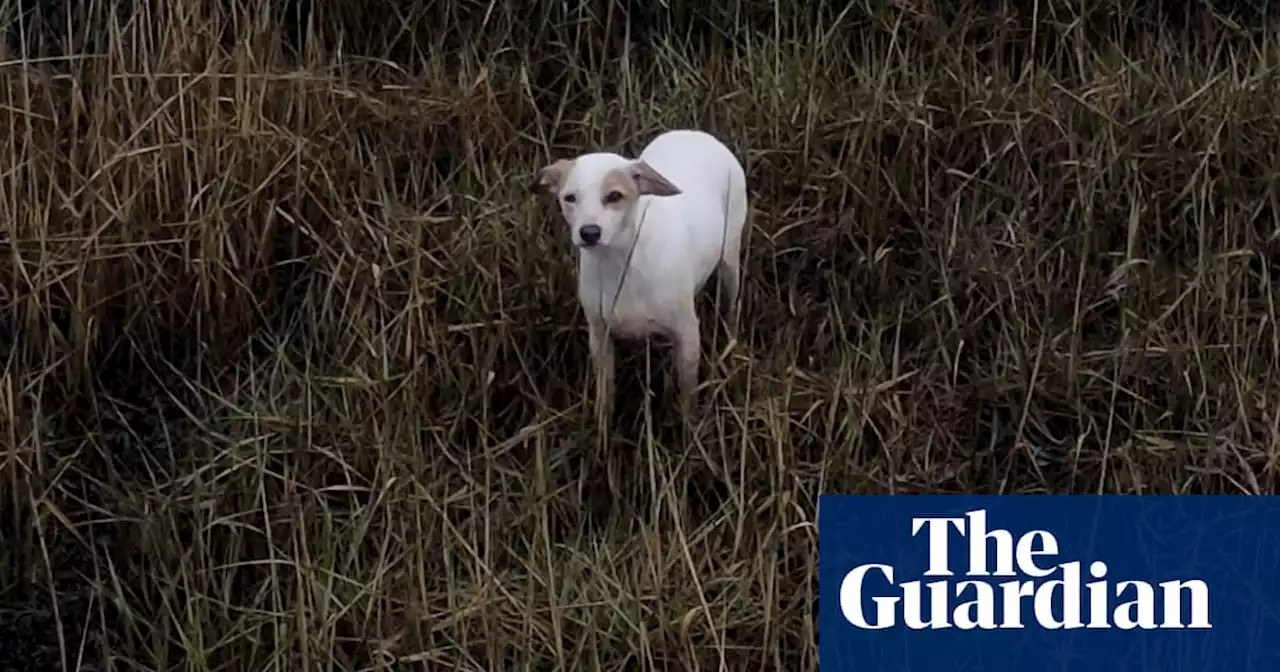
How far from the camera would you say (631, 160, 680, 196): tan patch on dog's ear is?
152cm

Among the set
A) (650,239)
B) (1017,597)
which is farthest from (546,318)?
(1017,597)

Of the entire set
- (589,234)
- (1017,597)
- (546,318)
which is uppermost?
(589,234)

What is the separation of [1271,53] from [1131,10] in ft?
0.47

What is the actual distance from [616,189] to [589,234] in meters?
0.05

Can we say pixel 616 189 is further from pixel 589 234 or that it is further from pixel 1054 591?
pixel 1054 591

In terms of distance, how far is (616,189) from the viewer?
1.51 metres

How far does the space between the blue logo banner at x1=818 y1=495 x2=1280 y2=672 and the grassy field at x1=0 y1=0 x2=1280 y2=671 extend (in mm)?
38

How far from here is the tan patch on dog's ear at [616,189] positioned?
4.95 feet

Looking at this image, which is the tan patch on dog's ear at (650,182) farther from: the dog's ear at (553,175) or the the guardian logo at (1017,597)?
the the guardian logo at (1017,597)

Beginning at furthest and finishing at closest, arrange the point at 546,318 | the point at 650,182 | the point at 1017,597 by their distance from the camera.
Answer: the point at 546,318 < the point at 650,182 < the point at 1017,597

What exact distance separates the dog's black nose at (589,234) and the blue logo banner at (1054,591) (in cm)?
31

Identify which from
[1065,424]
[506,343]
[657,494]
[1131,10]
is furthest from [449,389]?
[1131,10]

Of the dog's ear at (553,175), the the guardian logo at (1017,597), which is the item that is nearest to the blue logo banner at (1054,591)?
the the guardian logo at (1017,597)

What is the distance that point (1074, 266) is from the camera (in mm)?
1620
